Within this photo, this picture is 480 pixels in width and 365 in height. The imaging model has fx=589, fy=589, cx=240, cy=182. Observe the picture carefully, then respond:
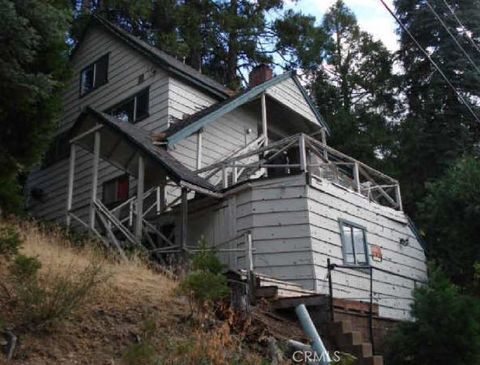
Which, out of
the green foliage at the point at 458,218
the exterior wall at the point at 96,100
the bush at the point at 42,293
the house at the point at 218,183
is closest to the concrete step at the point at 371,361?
the house at the point at 218,183

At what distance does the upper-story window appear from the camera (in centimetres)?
2097

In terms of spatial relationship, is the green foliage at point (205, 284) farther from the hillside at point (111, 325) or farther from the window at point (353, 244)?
the window at point (353, 244)

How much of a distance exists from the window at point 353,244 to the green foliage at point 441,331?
3735mm

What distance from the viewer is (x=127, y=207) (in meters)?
17.3

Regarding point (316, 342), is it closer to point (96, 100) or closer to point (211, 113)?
point (211, 113)

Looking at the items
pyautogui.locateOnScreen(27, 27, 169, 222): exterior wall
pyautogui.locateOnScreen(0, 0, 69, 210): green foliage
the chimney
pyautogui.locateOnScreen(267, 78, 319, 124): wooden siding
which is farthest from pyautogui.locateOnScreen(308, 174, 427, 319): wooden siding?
the chimney

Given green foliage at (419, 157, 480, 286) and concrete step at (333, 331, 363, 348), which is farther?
green foliage at (419, 157, 480, 286)

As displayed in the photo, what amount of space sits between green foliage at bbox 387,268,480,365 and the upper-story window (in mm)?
14522

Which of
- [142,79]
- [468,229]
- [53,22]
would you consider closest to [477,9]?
[468,229]

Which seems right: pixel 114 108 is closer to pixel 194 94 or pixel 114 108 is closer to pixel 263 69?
pixel 194 94

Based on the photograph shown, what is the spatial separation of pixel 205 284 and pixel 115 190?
36.7 feet

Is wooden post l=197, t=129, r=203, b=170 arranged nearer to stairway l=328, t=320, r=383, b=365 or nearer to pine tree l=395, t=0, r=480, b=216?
stairway l=328, t=320, r=383, b=365

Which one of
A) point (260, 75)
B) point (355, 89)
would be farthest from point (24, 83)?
point (355, 89)

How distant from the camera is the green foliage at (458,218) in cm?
1545
